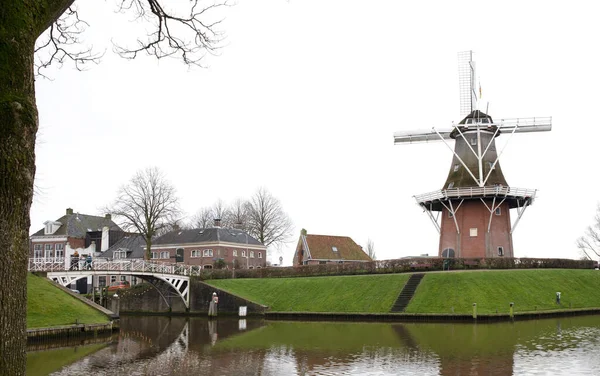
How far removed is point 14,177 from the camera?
4703mm

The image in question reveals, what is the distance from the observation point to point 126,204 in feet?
175

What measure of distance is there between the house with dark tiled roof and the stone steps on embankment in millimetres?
21092

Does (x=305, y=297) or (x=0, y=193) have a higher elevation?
(x=0, y=193)

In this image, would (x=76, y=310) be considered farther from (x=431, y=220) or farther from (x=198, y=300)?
(x=431, y=220)

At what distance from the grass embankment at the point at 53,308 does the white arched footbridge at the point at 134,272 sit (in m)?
2.92

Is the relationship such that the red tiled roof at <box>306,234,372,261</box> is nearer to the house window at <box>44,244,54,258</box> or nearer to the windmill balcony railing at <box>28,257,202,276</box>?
the windmill balcony railing at <box>28,257,202,276</box>

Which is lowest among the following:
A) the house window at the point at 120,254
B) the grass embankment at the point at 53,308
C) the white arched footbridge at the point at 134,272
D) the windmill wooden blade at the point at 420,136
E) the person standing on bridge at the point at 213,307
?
the person standing on bridge at the point at 213,307

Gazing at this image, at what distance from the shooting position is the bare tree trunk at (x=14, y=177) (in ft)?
15.1

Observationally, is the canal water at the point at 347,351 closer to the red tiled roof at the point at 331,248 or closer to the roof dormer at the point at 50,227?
the red tiled roof at the point at 331,248

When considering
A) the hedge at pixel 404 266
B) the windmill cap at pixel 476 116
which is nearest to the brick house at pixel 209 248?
the hedge at pixel 404 266

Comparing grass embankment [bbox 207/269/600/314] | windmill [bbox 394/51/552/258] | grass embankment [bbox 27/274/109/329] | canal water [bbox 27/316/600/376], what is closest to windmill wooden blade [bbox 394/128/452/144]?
windmill [bbox 394/51/552/258]

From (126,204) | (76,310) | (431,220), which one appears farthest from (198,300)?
(431,220)

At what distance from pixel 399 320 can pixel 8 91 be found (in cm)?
3136

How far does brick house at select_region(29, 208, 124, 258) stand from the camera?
218ft
